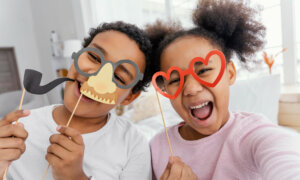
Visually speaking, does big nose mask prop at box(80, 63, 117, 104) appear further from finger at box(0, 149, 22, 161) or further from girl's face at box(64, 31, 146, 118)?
finger at box(0, 149, 22, 161)

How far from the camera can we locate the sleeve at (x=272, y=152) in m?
0.41

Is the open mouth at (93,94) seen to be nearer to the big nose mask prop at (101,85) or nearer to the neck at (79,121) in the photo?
the big nose mask prop at (101,85)

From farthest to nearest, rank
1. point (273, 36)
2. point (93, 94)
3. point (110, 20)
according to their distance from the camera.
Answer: point (110, 20), point (273, 36), point (93, 94)

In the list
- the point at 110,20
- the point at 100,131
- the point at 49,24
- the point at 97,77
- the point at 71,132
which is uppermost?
the point at 49,24

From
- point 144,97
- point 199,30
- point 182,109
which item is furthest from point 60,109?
point 144,97

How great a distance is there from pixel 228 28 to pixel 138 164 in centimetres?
60

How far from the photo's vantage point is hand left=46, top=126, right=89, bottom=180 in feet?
1.68

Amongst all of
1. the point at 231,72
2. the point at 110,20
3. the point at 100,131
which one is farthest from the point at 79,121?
the point at 110,20

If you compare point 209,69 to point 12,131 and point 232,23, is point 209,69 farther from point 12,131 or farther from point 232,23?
point 12,131

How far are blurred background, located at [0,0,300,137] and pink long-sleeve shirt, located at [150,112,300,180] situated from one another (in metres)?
0.49

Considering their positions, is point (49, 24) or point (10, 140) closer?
point (10, 140)

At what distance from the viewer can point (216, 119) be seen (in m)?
0.67

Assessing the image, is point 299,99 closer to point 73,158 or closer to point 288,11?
point 288,11

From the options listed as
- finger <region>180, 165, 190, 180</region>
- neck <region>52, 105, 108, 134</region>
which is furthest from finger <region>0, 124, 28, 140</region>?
finger <region>180, 165, 190, 180</region>
